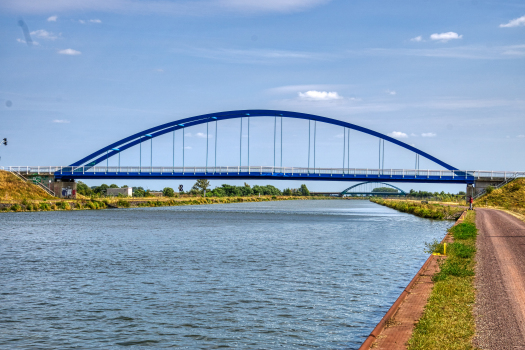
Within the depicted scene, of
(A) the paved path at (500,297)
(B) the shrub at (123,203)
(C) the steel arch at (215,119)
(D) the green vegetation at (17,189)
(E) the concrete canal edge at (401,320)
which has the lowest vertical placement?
(B) the shrub at (123,203)

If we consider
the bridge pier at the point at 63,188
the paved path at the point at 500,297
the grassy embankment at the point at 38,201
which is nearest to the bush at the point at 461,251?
the paved path at the point at 500,297

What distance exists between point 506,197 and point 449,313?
76.9 meters

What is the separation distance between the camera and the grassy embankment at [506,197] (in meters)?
77.7

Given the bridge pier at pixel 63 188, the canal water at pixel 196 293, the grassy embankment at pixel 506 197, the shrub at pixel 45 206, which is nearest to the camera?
the canal water at pixel 196 293

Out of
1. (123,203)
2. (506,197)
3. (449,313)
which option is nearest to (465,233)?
(449,313)

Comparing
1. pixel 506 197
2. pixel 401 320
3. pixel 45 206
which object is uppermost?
pixel 506 197

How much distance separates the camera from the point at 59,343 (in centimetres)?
1093

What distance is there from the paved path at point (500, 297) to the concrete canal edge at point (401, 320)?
1.19 meters

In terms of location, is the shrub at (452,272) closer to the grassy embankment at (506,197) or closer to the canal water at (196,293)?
the canal water at (196,293)

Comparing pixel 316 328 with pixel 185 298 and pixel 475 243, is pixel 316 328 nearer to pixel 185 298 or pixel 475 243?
Result: pixel 185 298

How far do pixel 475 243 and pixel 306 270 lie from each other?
9.21 metres

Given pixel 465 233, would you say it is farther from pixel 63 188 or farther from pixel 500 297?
pixel 63 188

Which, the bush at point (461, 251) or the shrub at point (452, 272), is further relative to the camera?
the bush at point (461, 251)

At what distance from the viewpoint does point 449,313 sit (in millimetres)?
11078
